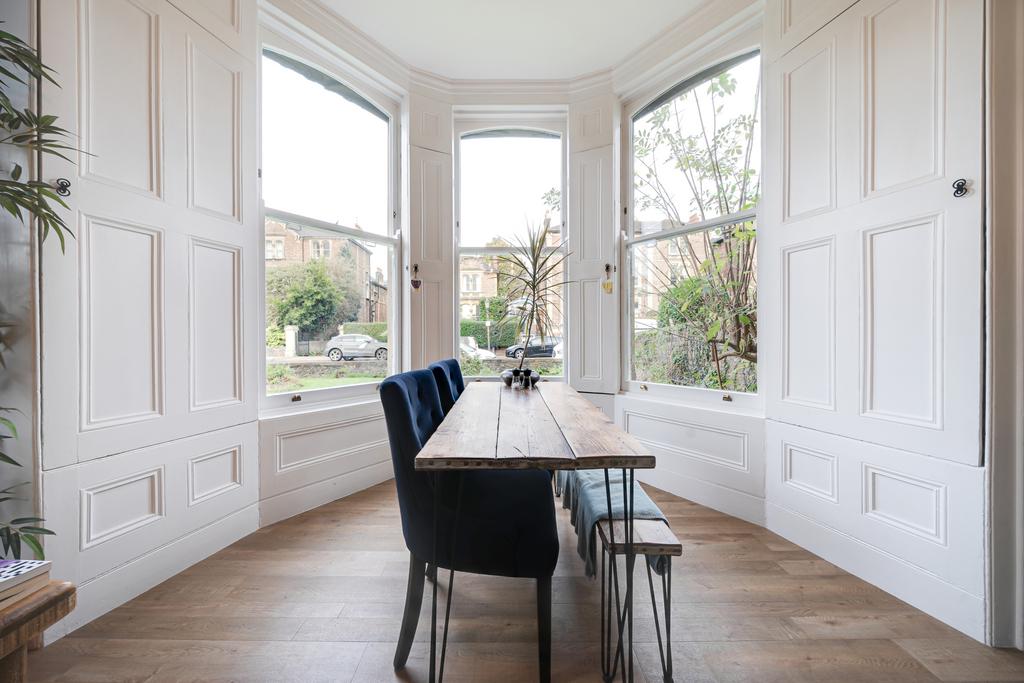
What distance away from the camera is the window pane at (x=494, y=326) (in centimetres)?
376

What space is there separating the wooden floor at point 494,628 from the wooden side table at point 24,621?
0.76 m

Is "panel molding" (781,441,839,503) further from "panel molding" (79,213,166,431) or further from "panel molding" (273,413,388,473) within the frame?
"panel molding" (79,213,166,431)


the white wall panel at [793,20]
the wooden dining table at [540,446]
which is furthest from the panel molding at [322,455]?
the white wall panel at [793,20]

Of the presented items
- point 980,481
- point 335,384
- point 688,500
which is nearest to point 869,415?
point 980,481

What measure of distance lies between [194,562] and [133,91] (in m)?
2.22

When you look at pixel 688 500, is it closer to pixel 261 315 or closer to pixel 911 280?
pixel 911 280

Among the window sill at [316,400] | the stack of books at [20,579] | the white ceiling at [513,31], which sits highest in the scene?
the white ceiling at [513,31]

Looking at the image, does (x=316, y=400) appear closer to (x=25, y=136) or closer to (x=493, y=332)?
(x=493, y=332)

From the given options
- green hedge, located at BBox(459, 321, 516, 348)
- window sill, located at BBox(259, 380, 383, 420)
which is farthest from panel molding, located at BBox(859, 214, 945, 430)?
window sill, located at BBox(259, 380, 383, 420)

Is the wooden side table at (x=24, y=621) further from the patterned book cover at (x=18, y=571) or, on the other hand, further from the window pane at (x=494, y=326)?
the window pane at (x=494, y=326)

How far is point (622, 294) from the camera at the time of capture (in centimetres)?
358

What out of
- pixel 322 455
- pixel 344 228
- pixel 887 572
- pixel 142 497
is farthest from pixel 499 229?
pixel 887 572

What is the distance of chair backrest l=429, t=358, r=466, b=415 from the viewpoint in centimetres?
224

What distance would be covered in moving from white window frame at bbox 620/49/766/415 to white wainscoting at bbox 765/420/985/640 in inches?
14.0
